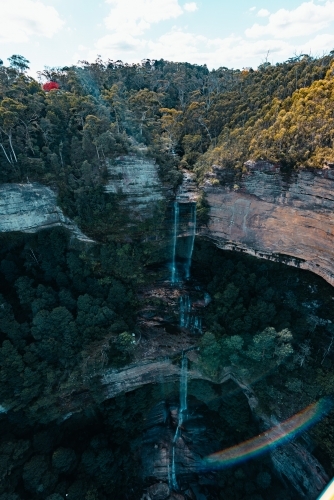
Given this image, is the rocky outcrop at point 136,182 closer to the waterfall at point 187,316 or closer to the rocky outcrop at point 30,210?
the rocky outcrop at point 30,210

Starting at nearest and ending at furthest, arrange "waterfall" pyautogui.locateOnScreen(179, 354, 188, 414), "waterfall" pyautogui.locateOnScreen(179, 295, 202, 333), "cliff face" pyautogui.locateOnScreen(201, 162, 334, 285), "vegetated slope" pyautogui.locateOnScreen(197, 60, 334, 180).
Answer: "vegetated slope" pyautogui.locateOnScreen(197, 60, 334, 180) < "cliff face" pyautogui.locateOnScreen(201, 162, 334, 285) < "waterfall" pyautogui.locateOnScreen(179, 354, 188, 414) < "waterfall" pyautogui.locateOnScreen(179, 295, 202, 333)

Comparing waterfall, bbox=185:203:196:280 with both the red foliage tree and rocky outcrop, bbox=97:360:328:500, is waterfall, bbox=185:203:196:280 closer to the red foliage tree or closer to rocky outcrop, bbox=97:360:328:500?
rocky outcrop, bbox=97:360:328:500

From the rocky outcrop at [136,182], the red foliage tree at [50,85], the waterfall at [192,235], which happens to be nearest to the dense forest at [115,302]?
the waterfall at [192,235]

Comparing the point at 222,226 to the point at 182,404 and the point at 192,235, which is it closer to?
the point at 192,235

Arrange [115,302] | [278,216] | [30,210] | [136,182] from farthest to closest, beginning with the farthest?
[115,302]
[136,182]
[30,210]
[278,216]

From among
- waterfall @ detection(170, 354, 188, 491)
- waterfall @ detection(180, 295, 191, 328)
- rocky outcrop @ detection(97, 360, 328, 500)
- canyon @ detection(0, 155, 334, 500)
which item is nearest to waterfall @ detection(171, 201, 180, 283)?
canyon @ detection(0, 155, 334, 500)

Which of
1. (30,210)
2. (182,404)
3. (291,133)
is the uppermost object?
(291,133)

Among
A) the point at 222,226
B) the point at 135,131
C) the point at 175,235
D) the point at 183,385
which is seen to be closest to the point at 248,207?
the point at 222,226
